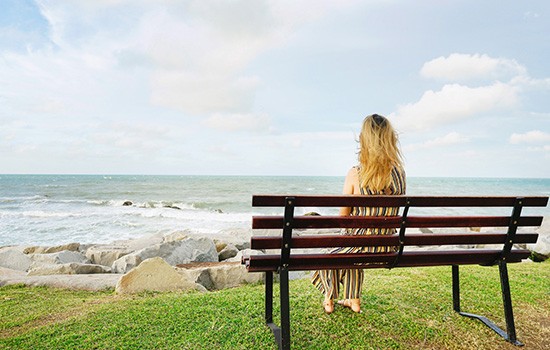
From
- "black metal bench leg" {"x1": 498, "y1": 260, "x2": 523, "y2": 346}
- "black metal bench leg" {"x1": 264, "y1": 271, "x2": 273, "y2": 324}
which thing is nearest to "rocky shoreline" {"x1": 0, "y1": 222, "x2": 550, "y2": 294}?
"black metal bench leg" {"x1": 264, "y1": 271, "x2": 273, "y2": 324}

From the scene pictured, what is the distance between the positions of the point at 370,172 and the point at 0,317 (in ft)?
14.4

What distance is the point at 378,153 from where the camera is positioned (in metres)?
3.65

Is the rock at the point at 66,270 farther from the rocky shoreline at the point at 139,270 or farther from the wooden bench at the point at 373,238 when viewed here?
the wooden bench at the point at 373,238

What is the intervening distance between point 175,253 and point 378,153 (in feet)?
21.3

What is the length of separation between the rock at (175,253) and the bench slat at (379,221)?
19.4ft

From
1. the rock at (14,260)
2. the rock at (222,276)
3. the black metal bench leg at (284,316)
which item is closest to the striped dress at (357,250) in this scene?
the black metal bench leg at (284,316)

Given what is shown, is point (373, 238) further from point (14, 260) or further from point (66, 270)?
point (14, 260)

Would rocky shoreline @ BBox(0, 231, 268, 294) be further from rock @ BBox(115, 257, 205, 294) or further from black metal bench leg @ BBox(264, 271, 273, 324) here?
black metal bench leg @ BBox(264, 271, 273, 324)

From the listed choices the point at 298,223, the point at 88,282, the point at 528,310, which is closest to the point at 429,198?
the point at 298,223

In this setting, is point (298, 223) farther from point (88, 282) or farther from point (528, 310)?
point (88, 282)

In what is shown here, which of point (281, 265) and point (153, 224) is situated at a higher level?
point (281, 265)

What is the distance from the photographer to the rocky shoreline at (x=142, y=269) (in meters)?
5.69

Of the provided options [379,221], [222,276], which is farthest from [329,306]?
[222,276]

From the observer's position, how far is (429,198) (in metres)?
3.35
